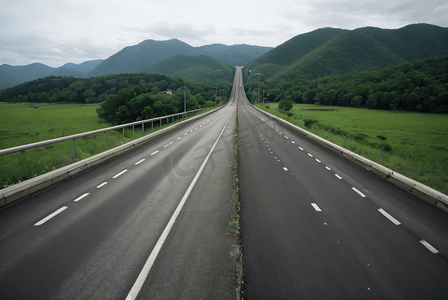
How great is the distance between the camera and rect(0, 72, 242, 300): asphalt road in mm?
3557

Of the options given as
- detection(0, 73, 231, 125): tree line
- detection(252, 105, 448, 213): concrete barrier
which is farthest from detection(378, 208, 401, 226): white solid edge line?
detection(0, 73, 231, 125): tree line

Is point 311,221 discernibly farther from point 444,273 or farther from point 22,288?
point 22,288

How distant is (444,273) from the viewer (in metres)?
4.05

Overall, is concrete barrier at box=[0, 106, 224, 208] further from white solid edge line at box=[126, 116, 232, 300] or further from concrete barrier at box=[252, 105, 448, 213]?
concrete barrier at box=[252, 105, 448, 213]

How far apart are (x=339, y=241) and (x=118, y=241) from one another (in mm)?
4975

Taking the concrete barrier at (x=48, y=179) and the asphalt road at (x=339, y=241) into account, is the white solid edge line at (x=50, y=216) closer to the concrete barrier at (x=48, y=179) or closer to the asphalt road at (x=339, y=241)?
the concrete barrier at (x=48, y=179)

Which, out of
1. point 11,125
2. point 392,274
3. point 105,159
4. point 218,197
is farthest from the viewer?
point 11,125

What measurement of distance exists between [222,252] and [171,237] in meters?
1.26

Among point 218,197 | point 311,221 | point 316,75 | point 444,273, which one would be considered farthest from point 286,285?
point 316,75

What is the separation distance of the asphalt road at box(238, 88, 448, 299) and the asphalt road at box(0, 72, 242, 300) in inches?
29.8

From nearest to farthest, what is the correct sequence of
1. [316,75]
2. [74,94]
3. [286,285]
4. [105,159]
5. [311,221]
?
[286,285] → [311,221] → [105,159] → [74,94] → [316,75]

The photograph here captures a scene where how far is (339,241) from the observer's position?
500 centimetres

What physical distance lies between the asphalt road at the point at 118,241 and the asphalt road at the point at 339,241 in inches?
29.8

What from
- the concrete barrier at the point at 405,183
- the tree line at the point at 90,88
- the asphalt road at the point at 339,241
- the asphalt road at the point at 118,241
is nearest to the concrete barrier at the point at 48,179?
the asphalt road at the point at 118,241
